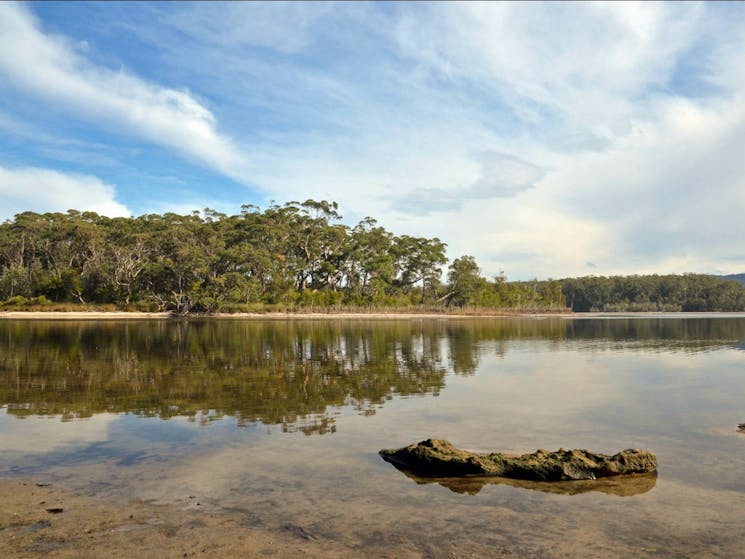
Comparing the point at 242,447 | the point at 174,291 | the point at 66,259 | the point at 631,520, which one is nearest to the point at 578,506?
the point at 631,520

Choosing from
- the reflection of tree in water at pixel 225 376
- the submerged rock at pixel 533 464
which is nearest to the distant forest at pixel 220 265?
the reflection of tree in water at pixel 225 376

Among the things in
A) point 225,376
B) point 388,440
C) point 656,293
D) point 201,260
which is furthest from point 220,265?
point 656,293

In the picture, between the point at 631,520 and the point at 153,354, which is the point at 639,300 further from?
the point at 631,520

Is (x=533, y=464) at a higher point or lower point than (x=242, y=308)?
lower

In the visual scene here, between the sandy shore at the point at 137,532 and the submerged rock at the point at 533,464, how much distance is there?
3130mm

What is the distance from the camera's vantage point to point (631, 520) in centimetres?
736

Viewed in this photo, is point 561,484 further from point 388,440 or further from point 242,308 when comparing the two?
point 242,308

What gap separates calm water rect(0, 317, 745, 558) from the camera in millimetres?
7039

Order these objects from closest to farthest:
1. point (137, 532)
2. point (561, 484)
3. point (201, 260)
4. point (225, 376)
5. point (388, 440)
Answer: point (137, 532)
point (561, 484)
point (388, 440)
point (225, 376)
point (201, 260)

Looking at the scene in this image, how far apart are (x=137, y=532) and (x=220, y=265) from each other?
252ft

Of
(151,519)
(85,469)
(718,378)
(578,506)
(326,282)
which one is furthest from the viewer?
(326,282)

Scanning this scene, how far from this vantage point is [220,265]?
80.8m

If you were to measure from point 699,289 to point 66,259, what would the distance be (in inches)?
6728

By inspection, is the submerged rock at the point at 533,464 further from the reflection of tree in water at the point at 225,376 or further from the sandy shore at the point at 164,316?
the sandy shore at the point at 164,316
